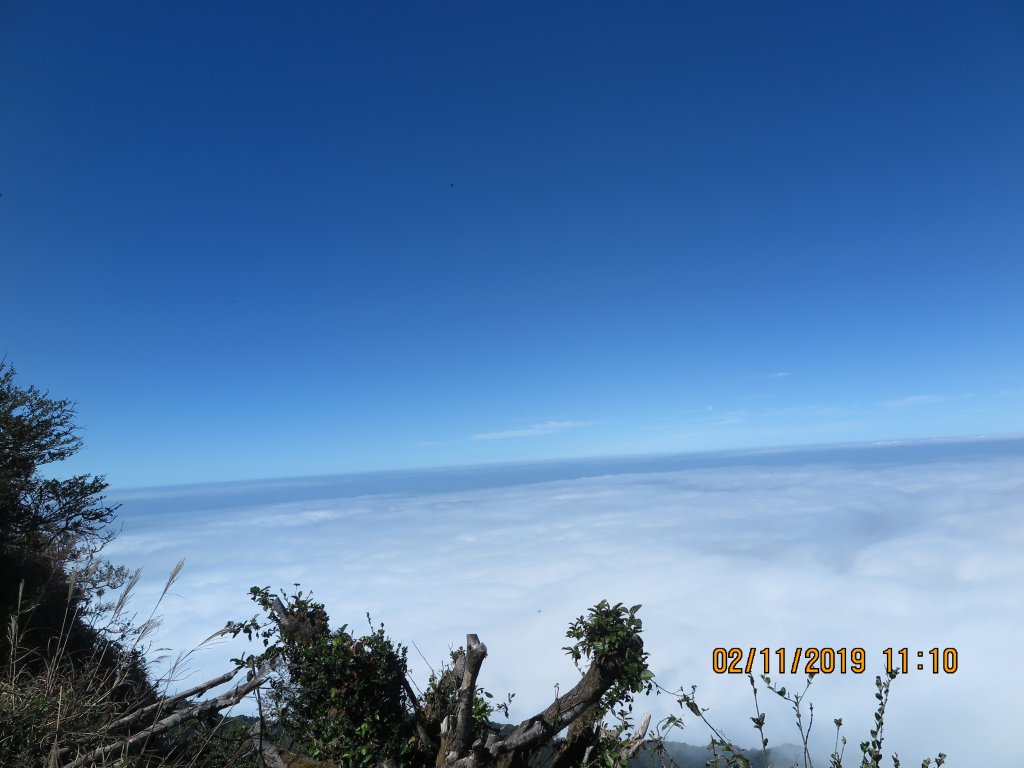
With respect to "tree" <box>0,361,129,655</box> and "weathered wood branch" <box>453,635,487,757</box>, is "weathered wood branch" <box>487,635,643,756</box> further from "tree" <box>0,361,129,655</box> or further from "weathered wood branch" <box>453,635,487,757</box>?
"tree" <box>0,361,129,655</box>

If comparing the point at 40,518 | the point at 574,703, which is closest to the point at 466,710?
the point at 574,703

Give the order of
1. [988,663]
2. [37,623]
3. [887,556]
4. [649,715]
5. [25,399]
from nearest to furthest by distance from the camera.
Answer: [649,715] → [37,623] → [25,399] → [988,663] → [887,556]

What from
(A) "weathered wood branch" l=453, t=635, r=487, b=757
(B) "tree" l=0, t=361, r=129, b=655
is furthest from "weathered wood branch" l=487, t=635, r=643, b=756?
(B) "tree" l=0, t=361, r=129, b=655

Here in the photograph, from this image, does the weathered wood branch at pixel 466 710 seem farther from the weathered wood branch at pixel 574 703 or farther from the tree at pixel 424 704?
the weathered wood branch at pixel 574 703

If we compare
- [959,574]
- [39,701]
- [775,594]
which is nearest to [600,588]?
[775,594]

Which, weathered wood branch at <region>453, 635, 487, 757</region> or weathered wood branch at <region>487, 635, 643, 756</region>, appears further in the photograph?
weathered wood branch at <region>487, 635, 643, 756</region>

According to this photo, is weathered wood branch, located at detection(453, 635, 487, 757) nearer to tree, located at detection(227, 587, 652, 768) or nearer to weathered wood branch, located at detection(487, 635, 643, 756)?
tree, located at detection(227, 587, 652, 768)

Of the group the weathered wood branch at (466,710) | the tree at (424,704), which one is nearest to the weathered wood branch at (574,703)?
the tree at (424,704)

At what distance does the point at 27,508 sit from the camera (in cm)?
1564

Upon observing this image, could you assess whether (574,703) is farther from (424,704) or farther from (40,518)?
(40,518)

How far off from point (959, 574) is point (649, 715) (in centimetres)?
15047

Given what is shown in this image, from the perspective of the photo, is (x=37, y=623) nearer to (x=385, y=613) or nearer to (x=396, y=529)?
(x=385, y=613)

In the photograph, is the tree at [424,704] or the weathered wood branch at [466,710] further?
the tree at [424,704]

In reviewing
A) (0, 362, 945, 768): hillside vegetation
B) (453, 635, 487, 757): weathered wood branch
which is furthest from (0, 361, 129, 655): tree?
(453, 635, 487, 757): weathered wood branch
